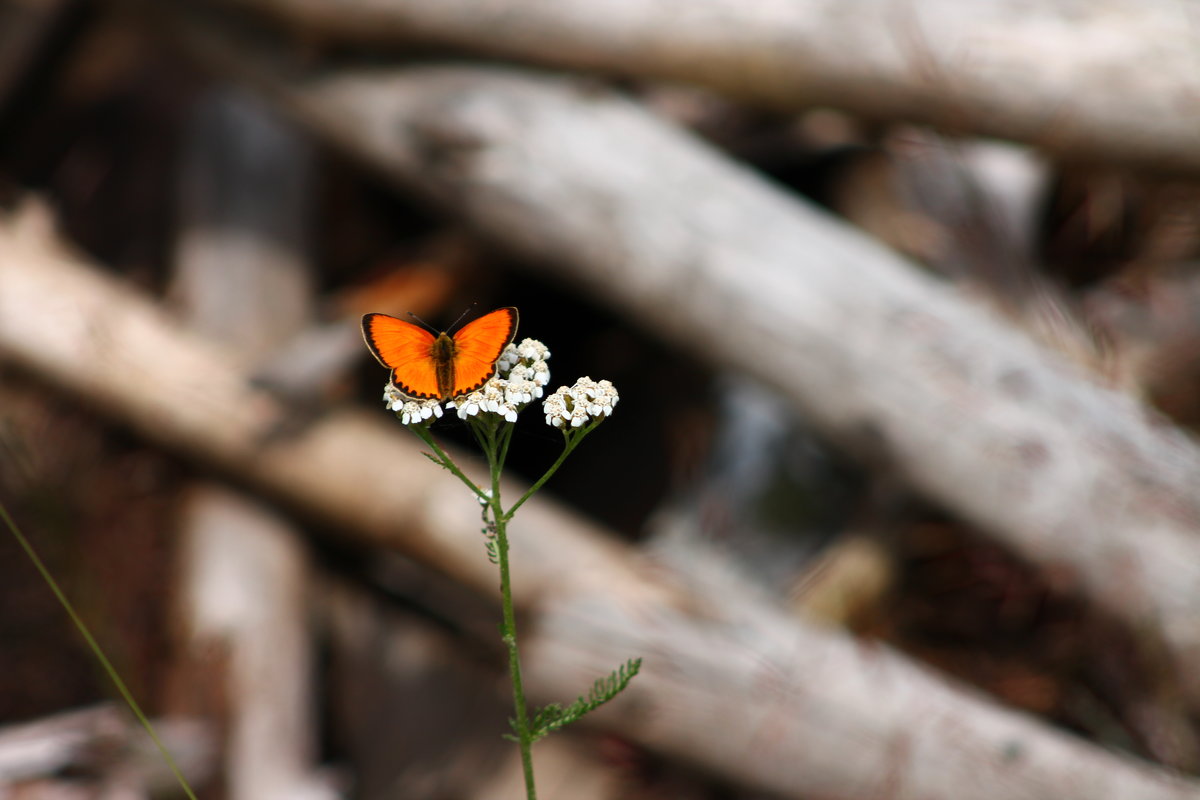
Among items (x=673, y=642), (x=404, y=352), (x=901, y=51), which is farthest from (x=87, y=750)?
(x=901, y=51)

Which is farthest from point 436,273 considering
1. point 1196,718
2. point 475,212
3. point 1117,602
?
point 1196,718

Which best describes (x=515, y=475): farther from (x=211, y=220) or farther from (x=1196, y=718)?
(x=1196, y=718)

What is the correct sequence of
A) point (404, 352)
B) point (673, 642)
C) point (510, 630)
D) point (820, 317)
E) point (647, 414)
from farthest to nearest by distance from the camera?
point (647, 414) < point (820, 317) < point (673, 642) < point (404, 352) < point (510, 630)

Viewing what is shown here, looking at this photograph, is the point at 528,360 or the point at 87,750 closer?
the point at 528,360

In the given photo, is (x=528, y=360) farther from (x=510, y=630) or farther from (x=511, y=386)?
(x=510, y=630)

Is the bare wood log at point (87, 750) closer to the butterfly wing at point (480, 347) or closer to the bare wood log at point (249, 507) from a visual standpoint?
the bare wood log at point (249, 507)
